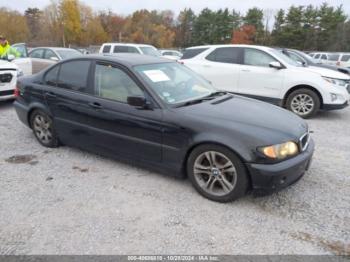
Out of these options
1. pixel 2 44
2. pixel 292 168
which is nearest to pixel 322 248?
pixel 292 168

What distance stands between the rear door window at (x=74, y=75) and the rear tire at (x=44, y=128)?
619mm

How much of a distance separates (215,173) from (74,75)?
8.12ft

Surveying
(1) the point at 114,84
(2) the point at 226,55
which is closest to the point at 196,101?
(1) the point at 114,84

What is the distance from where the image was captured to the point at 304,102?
702cm

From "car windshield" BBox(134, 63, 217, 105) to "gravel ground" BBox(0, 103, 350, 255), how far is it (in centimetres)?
105

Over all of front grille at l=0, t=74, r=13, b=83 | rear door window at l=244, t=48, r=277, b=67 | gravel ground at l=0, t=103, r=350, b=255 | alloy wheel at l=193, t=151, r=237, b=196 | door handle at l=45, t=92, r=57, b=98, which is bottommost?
gravel ground at l=0, t=103, r=350, b=255

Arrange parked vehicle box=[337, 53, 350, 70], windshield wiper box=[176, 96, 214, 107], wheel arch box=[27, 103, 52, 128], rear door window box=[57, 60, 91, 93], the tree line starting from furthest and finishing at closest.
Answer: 1. the tree line
2. parked vehicle box=[337, 53, 350, 70]
3. wheel arch box=[27, 103, 52, 128]
4. rear door window box=[57, 60, 91, 93]
5. windshield wiper box=[176, 96, 214, 107]

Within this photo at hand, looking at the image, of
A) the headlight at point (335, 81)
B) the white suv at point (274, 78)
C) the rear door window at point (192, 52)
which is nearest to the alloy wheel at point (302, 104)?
the white suv at point (274, 78)

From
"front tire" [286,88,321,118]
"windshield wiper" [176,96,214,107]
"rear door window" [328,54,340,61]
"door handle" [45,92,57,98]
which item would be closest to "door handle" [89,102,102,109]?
"door handle" [45,92,57,98]

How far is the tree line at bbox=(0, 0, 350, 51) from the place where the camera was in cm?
5197

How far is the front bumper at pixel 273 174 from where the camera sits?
117 inches

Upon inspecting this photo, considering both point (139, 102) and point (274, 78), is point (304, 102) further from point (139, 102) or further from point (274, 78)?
point (139, 102)

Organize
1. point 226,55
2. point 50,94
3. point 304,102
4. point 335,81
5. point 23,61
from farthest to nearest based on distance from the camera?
point 23,61
point 226,55
point 304,102
point 335,81
point 50,94

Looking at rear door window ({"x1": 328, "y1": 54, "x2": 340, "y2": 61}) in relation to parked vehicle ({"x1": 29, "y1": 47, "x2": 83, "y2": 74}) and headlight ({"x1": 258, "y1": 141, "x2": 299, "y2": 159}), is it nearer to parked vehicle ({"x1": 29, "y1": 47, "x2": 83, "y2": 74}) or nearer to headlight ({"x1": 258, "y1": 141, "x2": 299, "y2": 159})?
parked vehicle ({"x1": 29, "y1": 47, "x2": 83, "y2": 74})
